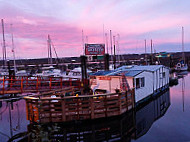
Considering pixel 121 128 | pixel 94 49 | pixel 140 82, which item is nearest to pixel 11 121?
pixel 121 128

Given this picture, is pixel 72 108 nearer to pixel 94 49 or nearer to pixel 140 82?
pixel 140 82

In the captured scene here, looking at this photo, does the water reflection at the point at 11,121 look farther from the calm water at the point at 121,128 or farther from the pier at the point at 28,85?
the pier at the point at 28,85

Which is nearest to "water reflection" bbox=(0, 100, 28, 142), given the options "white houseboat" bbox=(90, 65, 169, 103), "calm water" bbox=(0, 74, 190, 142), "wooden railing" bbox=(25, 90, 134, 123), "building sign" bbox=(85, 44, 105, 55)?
"calm water" bbox=(0, 74, 190, 142)

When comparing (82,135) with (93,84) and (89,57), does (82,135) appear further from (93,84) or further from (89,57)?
(89,57)

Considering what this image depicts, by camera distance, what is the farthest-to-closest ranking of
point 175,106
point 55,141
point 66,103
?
point 175,106 → point 66,103 → point 55,141

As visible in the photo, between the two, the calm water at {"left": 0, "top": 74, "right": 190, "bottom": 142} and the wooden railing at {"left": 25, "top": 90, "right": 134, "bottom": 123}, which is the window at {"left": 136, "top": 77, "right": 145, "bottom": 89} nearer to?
the calm water at {"left": 0, "top": 74, "right": 190, "bottom": 142}

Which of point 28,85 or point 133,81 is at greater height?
point 133,81

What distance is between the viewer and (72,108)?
14.1 metres

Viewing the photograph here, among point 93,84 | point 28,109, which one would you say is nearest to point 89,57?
point 93,84

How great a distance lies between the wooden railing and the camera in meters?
13.3

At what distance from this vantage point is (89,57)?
22.5m

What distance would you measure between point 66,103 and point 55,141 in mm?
3283

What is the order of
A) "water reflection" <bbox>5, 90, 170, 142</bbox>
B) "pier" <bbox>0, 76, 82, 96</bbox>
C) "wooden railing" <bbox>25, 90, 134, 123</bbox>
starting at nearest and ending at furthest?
"water reflection" <bbox>5, 90, 170, 142</bbox> < "wooden railing" <bbox>25, 90, 134, 123</bbox> < "pier" <bbox>0, 76, 82, 96</bbox>

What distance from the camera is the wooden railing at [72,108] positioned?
13.3 m
